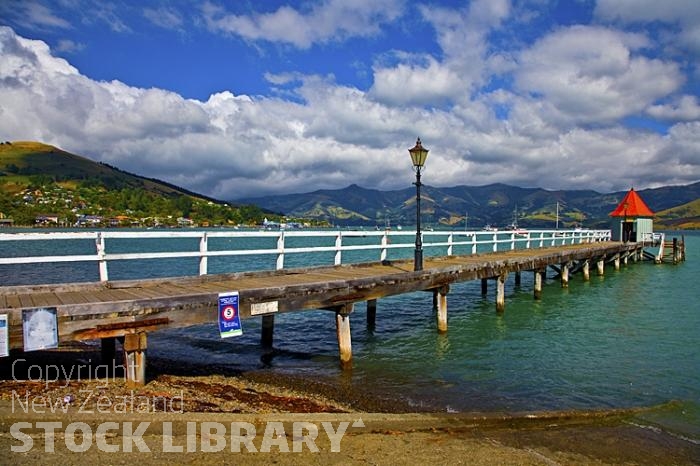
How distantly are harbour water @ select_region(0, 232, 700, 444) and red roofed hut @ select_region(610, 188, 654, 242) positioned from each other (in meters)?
26.5

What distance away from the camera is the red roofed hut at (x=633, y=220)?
46750 mm

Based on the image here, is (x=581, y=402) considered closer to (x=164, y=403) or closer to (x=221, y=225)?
(x=164, y=403)

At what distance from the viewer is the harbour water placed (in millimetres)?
10023

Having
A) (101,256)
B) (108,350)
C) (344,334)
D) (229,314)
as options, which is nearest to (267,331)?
(344,334)

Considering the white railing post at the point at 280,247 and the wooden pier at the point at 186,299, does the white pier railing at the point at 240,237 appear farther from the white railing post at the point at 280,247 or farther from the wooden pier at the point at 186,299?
the wooden pier at the point at 186,299

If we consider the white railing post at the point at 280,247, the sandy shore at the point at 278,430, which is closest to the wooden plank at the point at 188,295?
the white railing post at the point at 280,247

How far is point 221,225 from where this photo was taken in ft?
553

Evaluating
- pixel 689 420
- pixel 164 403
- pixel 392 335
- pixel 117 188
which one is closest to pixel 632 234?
pixel 392 335

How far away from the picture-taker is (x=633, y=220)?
46688 mm

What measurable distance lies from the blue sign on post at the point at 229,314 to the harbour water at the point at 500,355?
273 cm

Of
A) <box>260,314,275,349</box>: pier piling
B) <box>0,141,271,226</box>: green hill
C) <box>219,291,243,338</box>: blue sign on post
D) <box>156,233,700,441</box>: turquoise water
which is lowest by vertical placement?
<box>156,233,700,441</box>: turquoise water

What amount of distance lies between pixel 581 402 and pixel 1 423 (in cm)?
994

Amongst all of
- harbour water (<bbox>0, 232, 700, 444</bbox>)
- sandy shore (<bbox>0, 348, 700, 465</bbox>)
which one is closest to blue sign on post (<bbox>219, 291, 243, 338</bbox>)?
sandy shore (<bbox>0, 348, 700, 465</bbox>)

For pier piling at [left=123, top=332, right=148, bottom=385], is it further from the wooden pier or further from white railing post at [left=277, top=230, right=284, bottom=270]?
white railing post at [left=277, top=230, right=284, bottom=270]
